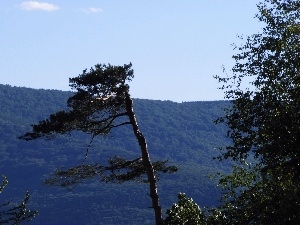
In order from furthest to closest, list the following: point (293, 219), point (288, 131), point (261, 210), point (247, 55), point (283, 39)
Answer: point (247, 55), point (283, 39), point (288, 131), point (261, 210), point (293, 219)

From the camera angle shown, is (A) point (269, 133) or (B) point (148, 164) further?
(B) point (148, 164)

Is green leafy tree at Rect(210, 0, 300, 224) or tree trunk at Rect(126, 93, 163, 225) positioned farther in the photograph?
tree trunk at Rect(126, 93, 163, 225)

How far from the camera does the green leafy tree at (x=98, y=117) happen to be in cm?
2873

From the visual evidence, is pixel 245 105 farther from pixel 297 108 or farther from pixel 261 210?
pixel 261 210

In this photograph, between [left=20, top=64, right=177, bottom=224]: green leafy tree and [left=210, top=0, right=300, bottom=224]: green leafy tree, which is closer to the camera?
[left=210, top=0, right=300, bottom=224]: green leafy tree

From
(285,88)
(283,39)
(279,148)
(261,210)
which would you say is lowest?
(261,210)

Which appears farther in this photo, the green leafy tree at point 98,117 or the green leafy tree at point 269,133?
the green leafy tree at point 98,117

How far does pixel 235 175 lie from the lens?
66.3 feet

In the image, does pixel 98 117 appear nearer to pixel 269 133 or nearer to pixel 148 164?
pixel 148 164

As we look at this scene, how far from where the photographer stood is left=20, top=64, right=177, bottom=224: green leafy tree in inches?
1131

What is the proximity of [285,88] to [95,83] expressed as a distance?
33.8 feet

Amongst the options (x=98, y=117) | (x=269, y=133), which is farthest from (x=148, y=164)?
(x=269, y=133)

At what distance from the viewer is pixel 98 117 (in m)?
29.8

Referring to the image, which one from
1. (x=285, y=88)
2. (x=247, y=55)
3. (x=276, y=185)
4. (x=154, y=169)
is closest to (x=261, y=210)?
(x=276, y=185)
